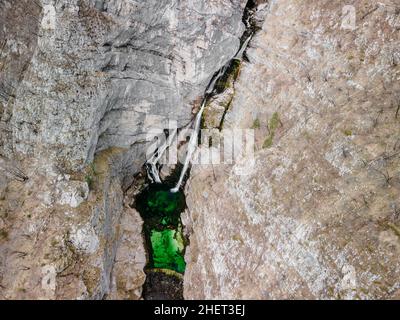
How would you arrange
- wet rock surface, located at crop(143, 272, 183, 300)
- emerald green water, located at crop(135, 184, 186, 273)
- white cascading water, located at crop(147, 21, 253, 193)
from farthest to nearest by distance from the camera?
white cascading water, located at crop(147, 21, 253, 193), emerald green water, located at crop(135, 184, 186, 273), wet rock surface, located at crop(143, 272, 183, 300)

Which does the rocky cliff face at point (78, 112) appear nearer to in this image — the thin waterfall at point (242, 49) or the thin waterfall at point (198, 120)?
the thin waterfall at point (242, 49)

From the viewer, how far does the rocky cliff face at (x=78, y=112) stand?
19859 millimetres

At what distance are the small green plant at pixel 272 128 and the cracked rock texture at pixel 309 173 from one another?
0.07 meters

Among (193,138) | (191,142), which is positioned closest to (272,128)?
(193,138)

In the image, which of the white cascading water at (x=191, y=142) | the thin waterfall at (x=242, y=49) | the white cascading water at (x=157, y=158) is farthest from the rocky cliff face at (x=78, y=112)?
the white cascading water at (x=157, y=158)

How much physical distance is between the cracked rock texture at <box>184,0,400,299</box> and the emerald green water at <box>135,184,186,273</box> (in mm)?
1313

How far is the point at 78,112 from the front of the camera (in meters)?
21.9

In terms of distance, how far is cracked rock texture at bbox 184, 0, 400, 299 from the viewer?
17062 mm

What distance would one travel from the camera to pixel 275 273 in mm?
19922

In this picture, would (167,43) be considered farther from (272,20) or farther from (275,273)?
(275,273)

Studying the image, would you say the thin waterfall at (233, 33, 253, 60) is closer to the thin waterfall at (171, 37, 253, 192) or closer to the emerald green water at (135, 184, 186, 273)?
the thin waterfall at (171, 37, 253, 192)

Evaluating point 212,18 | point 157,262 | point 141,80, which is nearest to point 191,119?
point 141,80

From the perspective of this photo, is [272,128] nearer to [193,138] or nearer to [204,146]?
[204,146]

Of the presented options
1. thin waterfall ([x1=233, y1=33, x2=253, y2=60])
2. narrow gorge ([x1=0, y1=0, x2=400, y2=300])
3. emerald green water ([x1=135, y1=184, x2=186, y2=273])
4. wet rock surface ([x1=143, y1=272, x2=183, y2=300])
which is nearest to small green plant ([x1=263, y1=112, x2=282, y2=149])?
narrow gorge ([x1=0, y1=0, x2=400, y2=300])
